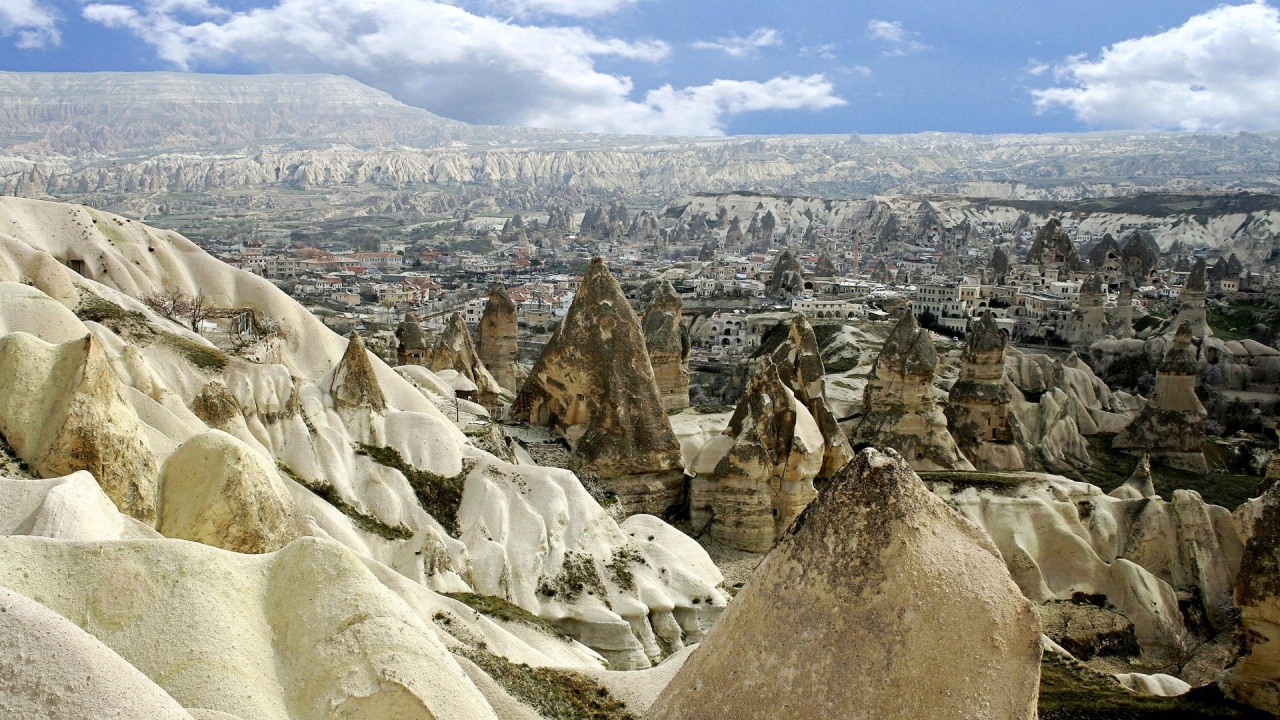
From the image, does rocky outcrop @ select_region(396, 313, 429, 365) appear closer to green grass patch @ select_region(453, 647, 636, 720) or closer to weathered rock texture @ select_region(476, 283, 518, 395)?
weathered rock texture @ select_region(476, 283, 518, 395)

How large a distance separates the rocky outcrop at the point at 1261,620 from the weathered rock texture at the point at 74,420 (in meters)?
12.6

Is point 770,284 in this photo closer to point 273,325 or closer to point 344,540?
point 273,325

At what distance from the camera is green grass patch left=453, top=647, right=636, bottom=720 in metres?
9.65

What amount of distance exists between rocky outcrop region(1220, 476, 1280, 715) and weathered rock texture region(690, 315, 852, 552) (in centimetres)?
780

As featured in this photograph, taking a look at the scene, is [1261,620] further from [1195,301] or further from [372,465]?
[1195,301]

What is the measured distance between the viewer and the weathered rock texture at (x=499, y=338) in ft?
100

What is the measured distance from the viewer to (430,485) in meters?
16.4

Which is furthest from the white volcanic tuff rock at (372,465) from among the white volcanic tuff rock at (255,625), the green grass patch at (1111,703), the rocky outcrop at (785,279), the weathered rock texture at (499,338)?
the rocky outcrop at (785,279)

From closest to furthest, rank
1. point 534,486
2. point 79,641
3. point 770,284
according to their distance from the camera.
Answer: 1. point 79,641
2. point 534,486
3. point 770,284

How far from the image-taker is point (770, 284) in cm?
8094

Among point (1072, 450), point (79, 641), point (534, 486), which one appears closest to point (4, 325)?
point (534, 486)

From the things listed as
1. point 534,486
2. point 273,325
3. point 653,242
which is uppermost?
point 273,325

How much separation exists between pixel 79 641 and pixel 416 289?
268ft

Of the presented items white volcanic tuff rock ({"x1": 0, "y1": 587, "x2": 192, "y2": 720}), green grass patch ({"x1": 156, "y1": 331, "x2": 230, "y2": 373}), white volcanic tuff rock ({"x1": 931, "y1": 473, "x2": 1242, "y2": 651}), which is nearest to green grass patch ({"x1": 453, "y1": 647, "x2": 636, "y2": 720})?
white volcanic tuff rock ({"x1": 0, "y1": 587, "x2": 192, "y2": 720})
